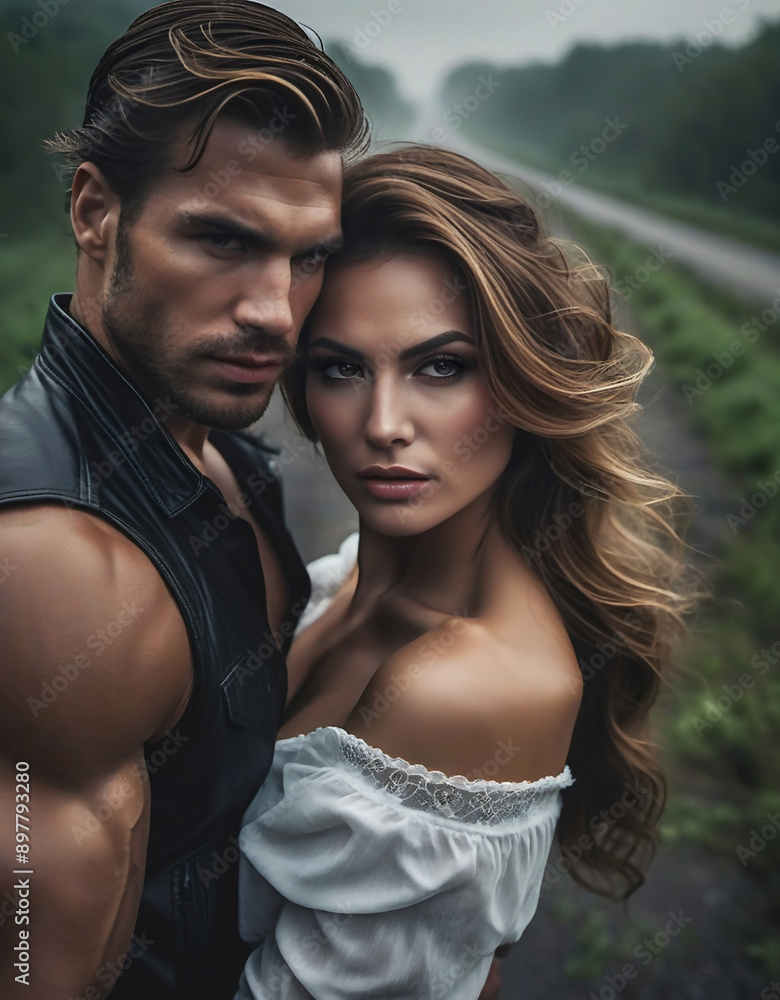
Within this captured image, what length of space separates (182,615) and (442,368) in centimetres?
Result: 90

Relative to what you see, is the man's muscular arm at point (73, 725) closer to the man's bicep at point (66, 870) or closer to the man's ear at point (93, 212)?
the man's bicep at point (66, 870)

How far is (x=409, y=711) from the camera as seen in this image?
6.51 feet

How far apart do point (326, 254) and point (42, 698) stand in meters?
1.24

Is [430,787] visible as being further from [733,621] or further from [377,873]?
[733,621]

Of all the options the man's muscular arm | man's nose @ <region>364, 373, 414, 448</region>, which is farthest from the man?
man's nose @ <region>364, 373, 414, 448</region>

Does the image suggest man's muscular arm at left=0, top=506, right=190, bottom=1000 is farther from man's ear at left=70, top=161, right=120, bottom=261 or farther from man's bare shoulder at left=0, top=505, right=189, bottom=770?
man's ear at left=70, top=161, right=120, bottom=261

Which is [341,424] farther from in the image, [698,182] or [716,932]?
[698,182]

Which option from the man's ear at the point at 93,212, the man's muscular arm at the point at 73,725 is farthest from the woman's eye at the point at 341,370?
the man's muscular arm at the point at 73,725

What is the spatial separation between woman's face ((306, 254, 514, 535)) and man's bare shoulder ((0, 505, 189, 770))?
2.34 ft

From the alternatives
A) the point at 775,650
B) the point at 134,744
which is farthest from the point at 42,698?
the point at 775,650

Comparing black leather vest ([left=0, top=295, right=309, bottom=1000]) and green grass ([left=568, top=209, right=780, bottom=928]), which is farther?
green grass ([left=568, top=209, right=780, bottom=928])

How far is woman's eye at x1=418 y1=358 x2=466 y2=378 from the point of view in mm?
2233

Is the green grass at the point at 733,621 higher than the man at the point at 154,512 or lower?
lower

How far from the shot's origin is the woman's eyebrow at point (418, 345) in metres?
2.16
